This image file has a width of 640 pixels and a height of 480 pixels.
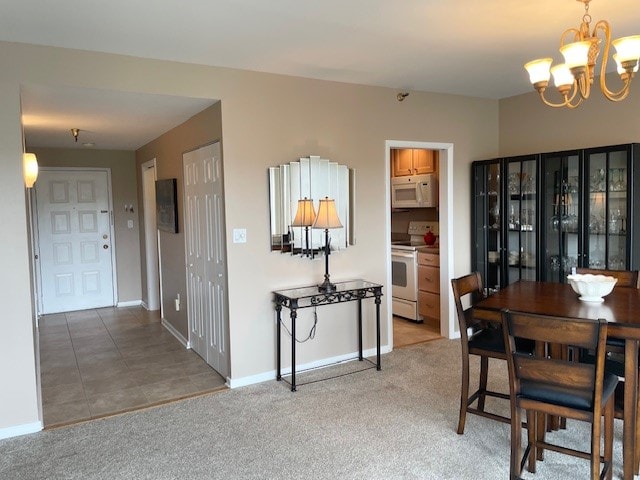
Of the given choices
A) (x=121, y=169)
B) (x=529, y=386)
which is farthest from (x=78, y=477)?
(x=121, y=169)

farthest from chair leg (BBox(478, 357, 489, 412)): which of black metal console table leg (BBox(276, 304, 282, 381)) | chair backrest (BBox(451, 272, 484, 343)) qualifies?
black metal console table leg (BBox(276, 304, 282, 381))

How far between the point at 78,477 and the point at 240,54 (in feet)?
9.17

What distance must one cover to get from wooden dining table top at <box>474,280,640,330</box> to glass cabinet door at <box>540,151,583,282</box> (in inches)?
48.0

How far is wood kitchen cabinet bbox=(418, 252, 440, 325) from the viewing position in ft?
17.2

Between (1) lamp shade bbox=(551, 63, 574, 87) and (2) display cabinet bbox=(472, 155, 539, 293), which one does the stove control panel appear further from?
(1) lamp shade bbox=(551, 63, 574, 87)

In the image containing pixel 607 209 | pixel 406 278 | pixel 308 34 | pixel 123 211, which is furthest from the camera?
pixel 123 211

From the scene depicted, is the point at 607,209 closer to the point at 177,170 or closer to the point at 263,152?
the point at 263,152

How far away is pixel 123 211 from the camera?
6.83 metres

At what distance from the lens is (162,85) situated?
135 inches

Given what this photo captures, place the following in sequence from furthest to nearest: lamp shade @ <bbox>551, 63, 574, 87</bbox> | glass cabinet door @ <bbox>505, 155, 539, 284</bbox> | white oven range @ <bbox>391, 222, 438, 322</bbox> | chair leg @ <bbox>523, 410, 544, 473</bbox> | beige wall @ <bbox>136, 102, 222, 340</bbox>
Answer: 1. white oven range @ <bbox>391, 222, 438, 322</bbox>
2. glass cabinet door @ <bbox>505, 155, 539, 284</bbox>
3. beige wall @ <bbox>136, 102, 222, 340</bbox>
4. chair leg @ <bbox>523, 410, 544, 473</bbox>
5. lamp shade @ <bbox>551, 63, 574, 87</bbox>

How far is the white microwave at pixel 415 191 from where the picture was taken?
556cm

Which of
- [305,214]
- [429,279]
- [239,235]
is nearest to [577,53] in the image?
[305,214]

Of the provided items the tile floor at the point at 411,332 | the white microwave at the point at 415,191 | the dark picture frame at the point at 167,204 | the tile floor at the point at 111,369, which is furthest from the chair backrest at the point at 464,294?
the dark picture frame at the point at 167,204

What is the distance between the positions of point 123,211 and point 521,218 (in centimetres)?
528
